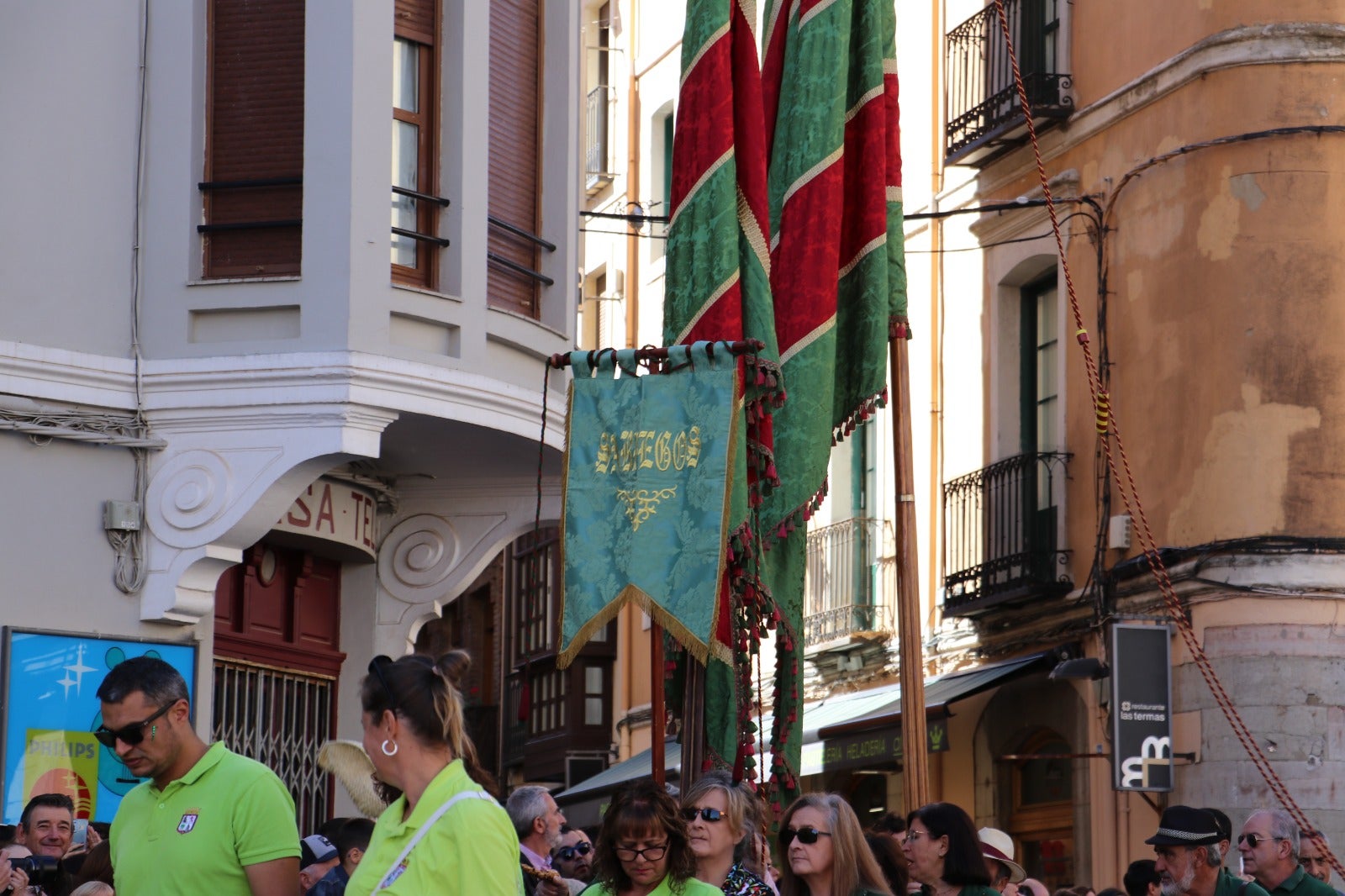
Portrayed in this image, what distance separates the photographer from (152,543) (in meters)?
11.0

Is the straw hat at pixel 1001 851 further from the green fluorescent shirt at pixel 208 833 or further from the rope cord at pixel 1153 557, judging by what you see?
the rope cord at pixel 1153 557

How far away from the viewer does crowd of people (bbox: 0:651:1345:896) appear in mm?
4887

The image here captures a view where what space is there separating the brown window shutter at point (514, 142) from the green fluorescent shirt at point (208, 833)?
647 cm

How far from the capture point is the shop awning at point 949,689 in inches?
702

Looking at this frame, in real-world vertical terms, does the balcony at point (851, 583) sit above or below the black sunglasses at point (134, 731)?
above

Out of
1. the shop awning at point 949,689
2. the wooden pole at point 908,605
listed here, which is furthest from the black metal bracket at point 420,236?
the shop awning at point 949,689

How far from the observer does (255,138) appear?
11.4 metres

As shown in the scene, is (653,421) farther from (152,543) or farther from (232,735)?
(232,735)

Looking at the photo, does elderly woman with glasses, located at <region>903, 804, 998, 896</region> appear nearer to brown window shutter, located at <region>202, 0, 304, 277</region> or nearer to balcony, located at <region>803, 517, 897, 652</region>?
brown window shutter, located at <region>202, 0, 304, 277</region>

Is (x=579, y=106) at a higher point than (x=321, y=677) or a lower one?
higher

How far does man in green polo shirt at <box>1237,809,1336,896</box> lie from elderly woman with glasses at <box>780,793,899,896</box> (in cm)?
247

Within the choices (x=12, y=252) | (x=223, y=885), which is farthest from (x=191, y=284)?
(x=223, y=885)

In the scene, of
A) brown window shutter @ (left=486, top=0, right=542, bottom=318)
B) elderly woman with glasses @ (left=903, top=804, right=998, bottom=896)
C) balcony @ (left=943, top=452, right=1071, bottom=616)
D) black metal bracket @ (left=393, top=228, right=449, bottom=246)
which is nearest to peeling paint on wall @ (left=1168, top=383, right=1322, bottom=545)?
balcony @ (left=943, top=452, right=1071, bottom=616)

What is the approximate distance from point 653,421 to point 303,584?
4.79 meters
